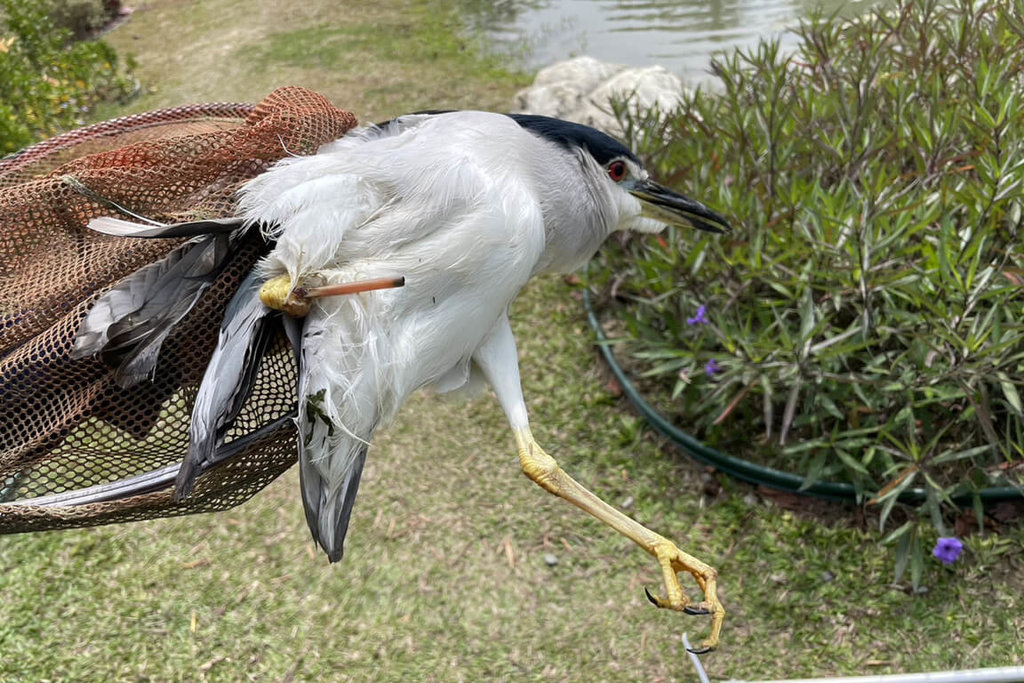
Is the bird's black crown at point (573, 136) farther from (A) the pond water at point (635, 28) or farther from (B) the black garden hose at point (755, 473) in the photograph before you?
(A) the pond water at point (635, 28)

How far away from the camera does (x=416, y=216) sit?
998 mm

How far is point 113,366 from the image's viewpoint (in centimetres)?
96

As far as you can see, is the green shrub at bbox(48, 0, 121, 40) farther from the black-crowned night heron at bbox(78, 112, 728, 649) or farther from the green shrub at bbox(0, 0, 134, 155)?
the black-crowned night heron at bbox(78, 112, 728, 649)

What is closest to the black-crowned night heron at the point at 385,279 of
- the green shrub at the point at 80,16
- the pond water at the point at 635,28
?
the pond water at the point at 635,28

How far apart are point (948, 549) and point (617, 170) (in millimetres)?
1194

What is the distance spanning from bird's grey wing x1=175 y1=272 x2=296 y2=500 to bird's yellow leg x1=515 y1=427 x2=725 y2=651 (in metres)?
0.42

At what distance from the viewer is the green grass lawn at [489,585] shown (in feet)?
5.92

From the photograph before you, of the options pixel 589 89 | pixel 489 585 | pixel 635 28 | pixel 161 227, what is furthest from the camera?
pixel 635 28

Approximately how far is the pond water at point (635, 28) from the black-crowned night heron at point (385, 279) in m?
3.18

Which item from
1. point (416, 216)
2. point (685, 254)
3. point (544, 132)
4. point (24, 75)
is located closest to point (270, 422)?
point (416, 216)

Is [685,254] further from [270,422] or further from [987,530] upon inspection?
[270,422]

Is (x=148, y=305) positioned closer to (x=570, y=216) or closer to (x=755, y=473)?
(x=570, y=216)

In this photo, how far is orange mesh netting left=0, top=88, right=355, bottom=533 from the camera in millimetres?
971

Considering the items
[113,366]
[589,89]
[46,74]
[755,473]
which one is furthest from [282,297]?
[46,74]
